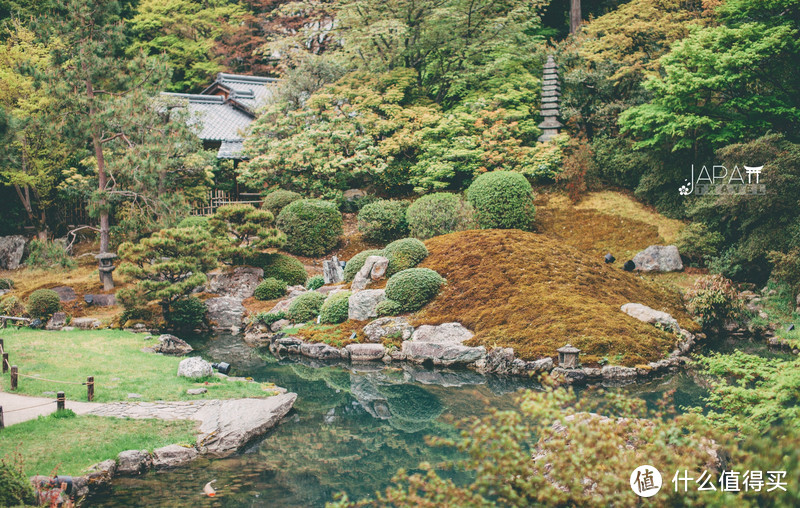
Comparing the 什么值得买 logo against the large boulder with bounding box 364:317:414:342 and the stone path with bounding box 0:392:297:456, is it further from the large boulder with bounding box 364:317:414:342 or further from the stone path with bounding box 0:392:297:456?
the stone path with bounding box 0:392:297:456

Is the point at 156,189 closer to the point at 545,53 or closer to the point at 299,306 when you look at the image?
the point at 299,306

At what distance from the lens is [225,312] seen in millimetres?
14727

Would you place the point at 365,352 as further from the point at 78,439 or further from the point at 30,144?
the point at 30,144

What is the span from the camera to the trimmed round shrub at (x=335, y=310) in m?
12.8

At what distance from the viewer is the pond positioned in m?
6.00

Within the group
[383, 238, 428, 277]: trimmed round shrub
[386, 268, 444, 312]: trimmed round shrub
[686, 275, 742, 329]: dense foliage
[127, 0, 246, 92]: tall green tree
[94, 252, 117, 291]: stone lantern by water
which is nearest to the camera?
[686, 275, 742, 329]: dense foliage

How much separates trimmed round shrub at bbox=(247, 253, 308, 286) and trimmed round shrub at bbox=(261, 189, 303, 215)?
2.56m

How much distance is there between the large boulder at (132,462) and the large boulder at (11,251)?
16.1 meters

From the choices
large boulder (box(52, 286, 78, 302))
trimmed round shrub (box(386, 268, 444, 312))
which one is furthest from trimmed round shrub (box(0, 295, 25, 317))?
trimmed round shrub (box(386, 268, 444, 312))

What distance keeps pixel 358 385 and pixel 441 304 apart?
3018 millimetres

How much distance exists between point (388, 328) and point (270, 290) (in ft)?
15.6

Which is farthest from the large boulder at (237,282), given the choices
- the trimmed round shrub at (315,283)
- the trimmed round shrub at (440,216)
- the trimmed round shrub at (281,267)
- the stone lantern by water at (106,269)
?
the trimmed round shrub at (440,216)

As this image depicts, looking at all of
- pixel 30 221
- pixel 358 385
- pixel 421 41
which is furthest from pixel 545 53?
pixel 30 221

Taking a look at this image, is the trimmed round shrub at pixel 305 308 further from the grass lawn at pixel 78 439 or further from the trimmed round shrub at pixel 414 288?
the grass lawn at pixel 78 439
